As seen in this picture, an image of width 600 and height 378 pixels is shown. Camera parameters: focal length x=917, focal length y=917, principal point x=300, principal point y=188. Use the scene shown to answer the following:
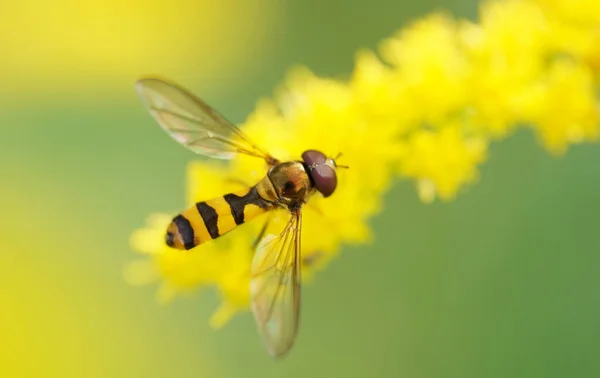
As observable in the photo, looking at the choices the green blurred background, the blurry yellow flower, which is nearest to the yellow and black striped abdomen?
the green blurred background

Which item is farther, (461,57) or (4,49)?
(4,49)

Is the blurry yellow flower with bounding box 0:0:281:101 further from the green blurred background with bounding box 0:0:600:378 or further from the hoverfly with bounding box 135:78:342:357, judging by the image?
the hoverfly with bounding box 135:78:342:357

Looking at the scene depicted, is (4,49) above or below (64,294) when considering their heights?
above

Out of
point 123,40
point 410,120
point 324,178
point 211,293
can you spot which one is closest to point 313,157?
point 324,178

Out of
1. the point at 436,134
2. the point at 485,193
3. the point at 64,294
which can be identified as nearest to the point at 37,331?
the point at 64,294

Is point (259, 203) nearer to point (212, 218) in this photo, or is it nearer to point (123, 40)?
point (212, 218)

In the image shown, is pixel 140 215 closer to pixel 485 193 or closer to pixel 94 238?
pixel 94 238
